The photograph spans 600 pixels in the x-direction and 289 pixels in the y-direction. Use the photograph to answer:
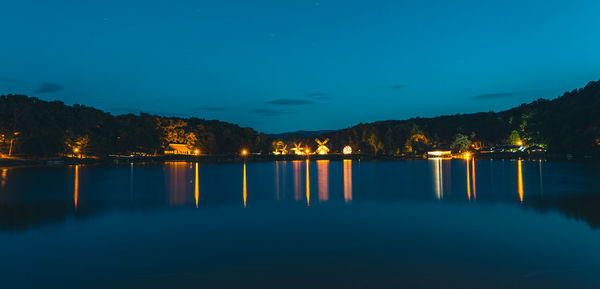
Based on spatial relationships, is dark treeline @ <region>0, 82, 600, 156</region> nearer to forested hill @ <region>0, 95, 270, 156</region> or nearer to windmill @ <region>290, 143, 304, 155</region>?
forested hill @ <region>0, 95, 270, 156</region>

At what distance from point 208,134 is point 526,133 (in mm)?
73921

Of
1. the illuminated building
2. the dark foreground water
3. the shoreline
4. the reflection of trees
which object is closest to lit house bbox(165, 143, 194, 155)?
the shoreline

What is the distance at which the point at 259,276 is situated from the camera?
25.3ft

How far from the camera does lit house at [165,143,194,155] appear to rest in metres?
93.8

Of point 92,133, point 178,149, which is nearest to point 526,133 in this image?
point 178,149

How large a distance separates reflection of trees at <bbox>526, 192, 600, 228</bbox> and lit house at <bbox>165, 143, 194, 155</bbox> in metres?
85.4

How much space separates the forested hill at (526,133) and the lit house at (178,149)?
35622mm

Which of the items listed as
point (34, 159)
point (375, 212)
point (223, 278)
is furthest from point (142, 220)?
point (34, 159)

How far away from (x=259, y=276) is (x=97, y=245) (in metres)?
5.43

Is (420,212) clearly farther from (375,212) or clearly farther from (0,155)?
(0,155)

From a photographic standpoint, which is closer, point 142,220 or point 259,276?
point 259,276

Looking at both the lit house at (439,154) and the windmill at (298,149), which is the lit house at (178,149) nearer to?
the windmill at (298,149)

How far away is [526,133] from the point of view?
85.1m

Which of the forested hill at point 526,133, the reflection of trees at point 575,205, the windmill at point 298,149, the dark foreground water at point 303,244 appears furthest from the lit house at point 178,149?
the reflection of trees at point 575,205
